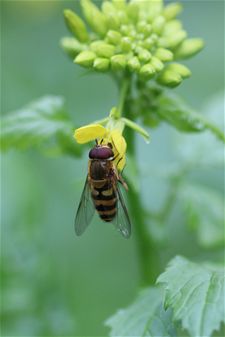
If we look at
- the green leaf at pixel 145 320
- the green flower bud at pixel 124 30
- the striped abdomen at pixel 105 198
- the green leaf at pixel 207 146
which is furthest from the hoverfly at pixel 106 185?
the green leaf at pixel 207 146

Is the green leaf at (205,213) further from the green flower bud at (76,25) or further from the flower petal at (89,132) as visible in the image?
Result: the green flower bud at (76,25)

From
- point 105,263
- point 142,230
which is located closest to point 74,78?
point 105,263

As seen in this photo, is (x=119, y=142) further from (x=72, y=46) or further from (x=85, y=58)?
(x=72, y=46)

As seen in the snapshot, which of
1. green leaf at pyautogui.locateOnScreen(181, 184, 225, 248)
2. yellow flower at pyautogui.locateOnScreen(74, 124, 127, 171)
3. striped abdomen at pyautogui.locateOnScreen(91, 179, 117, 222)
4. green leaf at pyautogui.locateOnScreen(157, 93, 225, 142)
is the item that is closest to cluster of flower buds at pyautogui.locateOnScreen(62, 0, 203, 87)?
green leaf at pyautogui.locateOnScreen(157, 93, 225, 142)

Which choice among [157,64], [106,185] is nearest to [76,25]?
[157,64]

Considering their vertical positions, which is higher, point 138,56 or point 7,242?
point 138,56

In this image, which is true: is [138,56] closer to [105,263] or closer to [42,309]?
[42,309]
